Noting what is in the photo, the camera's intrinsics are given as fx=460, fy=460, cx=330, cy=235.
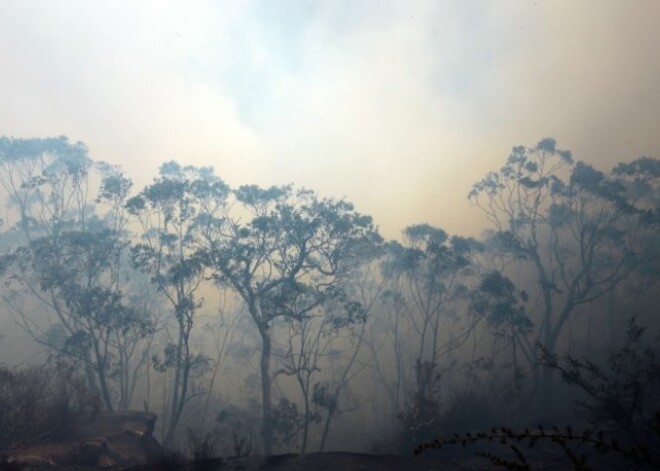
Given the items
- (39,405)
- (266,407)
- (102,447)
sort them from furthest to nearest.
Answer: (266,407) < (39,405) < (102,447)

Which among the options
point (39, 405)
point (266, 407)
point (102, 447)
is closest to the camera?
point (102, 447)

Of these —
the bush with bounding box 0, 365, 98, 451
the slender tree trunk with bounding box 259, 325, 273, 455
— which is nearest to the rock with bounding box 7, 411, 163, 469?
the bush with bounding box 0, 365, 98, 451

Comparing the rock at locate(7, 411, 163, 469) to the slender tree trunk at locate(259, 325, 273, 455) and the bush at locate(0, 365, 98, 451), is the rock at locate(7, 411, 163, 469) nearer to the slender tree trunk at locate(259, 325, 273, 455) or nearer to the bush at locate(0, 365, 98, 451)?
the bush at locate(0, 365, 98, 451)

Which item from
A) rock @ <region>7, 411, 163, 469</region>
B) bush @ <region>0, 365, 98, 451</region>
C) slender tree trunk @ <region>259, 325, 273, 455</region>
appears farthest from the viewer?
slender tree trunk @ <region>259, 325, 273, 455</region>

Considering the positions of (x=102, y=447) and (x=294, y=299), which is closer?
(x=102, y=447)

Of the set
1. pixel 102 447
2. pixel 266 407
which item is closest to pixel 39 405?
pixel 102 447

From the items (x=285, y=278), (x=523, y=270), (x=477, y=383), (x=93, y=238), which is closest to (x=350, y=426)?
(x=477, y=383)

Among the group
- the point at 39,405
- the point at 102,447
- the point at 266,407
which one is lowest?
the point at 102,447

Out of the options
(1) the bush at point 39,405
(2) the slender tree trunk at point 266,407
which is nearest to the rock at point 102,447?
(1) the bush at point 39,405

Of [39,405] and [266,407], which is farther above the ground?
[266,407]

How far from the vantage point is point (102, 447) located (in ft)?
47.6

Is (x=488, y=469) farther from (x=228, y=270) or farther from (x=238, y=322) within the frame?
(x=238, y=322)

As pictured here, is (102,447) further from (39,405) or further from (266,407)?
(266,407)

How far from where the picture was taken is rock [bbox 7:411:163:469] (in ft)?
41.0
